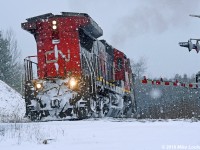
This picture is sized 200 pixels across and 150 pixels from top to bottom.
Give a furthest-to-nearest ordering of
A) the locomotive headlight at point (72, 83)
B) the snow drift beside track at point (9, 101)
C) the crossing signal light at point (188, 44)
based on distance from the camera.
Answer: the snow drift beside track at point (9, 101)
the crossing signal light at point (188, 44)
the locomotive headlight at point (72, 83)

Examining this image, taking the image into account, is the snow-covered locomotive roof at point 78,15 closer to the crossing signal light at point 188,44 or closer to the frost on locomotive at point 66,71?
the frost on locomotive at point 66,71

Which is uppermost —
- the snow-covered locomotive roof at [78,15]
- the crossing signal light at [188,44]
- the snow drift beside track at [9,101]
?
the snow-covered locomotive roof at [78,15]

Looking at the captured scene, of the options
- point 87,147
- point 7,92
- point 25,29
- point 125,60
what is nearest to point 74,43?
point 25,29

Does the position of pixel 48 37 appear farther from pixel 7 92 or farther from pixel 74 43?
pixel 7 92

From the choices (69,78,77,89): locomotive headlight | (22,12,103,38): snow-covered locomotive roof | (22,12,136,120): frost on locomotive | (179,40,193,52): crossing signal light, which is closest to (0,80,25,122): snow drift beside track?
(22,12,136,120): frost on locomotive

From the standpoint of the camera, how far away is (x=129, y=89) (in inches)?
835

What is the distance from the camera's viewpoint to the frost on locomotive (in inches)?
526

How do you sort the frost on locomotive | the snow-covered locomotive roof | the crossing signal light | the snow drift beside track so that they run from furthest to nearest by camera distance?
the snow drift beside track → the crossing signal light → the snow-covered locomotive roof → the frost on locomotive

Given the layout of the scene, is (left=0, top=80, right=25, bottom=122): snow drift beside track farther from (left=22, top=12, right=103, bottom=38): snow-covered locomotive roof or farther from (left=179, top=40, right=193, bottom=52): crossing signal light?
(left=179, top=40, right=193, bottom=52): crossing signal light

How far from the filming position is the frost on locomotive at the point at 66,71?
526 inches

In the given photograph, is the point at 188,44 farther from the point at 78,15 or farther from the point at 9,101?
the point at 9,101

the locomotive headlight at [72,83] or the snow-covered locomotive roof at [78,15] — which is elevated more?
the snow-covered locomotive roof at [78,15]

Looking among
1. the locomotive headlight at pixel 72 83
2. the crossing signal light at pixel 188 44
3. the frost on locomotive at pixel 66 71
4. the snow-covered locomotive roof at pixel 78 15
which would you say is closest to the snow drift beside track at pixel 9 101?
the frost on locomotive at pixel 66 71

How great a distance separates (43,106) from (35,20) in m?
3.68
